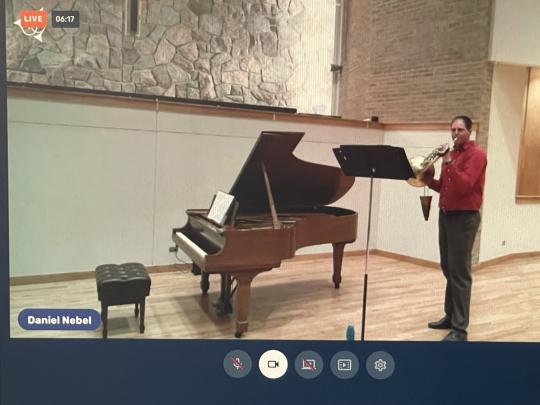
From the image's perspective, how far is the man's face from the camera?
7.19 feet

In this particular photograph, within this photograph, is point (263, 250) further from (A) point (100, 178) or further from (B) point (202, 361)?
(B) point (202, 361)

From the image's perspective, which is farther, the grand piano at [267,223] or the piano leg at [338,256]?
the piano leg at [338,256]

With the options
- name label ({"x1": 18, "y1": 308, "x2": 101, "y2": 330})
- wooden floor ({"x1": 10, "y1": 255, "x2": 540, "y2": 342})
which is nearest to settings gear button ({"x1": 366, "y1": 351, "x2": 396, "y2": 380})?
wooden floor ({"x1": 10, "y1": 255, "x2": 540, "y2": 342})

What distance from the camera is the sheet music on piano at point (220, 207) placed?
2596mm

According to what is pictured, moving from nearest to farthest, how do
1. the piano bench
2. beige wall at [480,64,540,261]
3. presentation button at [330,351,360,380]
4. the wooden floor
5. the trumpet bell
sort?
1. presentation button at [330,351,360,380]
2. the wooden floor
3. the piano bench
4. the trumpet bell
5. beige wall at [480,64,540,261]

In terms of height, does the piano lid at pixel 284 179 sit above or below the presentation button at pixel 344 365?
above

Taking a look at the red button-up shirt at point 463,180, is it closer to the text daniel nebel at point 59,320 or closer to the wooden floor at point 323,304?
the wooden floor at point 323,304

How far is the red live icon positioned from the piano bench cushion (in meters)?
0.92

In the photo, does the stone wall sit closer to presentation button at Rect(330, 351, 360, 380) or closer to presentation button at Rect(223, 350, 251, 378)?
presentation button at Rect(223, 350, 251, 378)

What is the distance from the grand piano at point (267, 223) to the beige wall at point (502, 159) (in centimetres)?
95

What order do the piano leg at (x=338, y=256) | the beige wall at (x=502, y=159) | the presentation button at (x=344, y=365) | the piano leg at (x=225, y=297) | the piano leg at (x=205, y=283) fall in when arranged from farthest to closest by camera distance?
the piano leg at (x=338, y=256)
the piano leg at (x=205, y=283)
the piano leg at (x=225, y=297)
the beige wall at (x=502, y=159)
the presentation button at (x=344, y=365)

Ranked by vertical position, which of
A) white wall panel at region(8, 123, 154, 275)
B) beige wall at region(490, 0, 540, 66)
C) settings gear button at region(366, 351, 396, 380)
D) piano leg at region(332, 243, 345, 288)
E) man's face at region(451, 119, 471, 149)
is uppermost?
beige wall at region(490, 0, 540, 66)

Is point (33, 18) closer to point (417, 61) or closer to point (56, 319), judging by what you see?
point (56, 319)

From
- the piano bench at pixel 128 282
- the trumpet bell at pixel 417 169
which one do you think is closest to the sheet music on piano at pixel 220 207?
the piano bench at pixel 128 282
